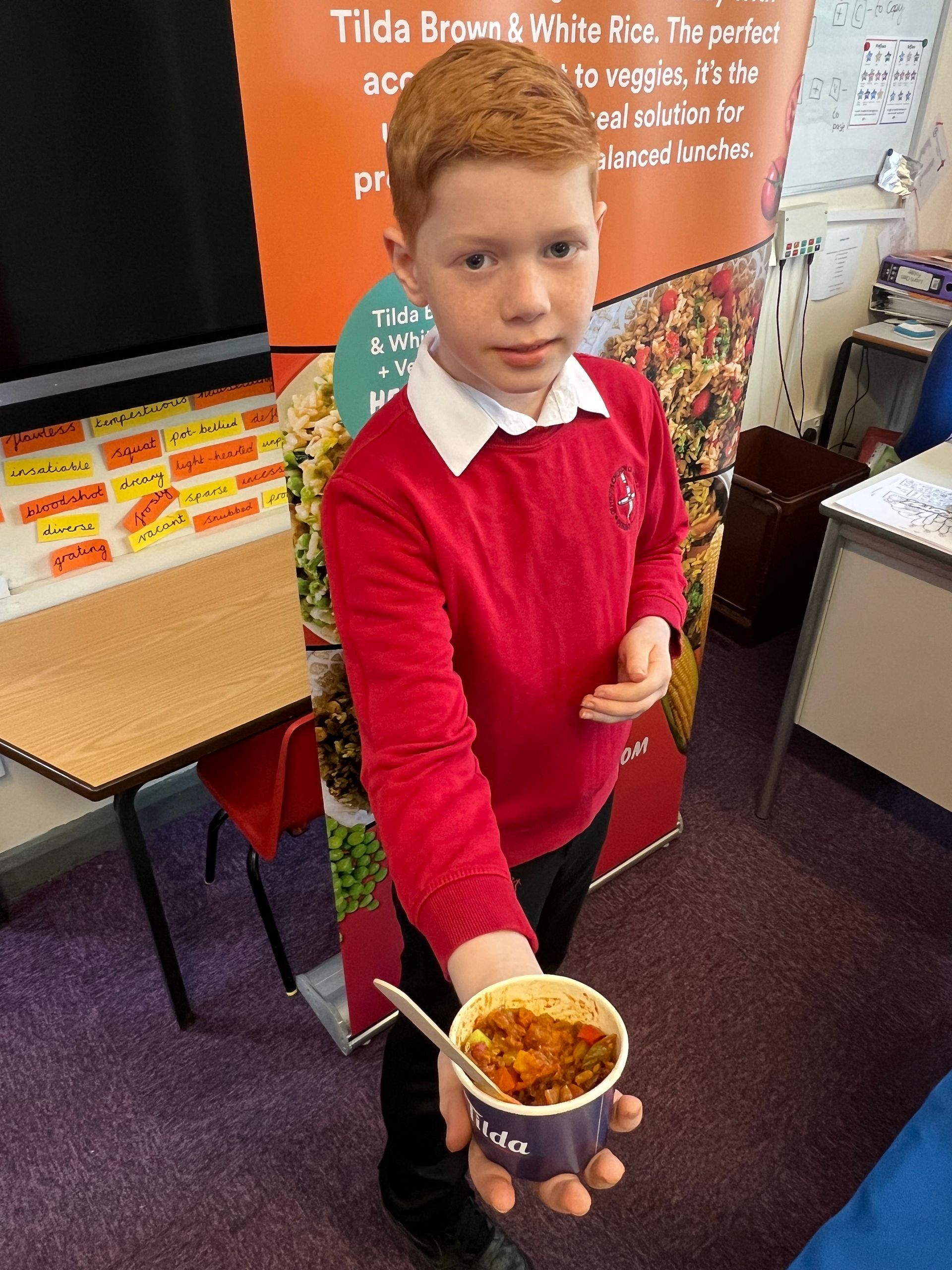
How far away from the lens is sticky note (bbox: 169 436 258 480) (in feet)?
5.83

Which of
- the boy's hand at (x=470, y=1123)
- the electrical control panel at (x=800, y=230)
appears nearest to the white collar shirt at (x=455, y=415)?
the boy's hand at (x=470, y=1123)

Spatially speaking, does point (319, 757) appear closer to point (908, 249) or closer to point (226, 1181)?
point (226, 1181)

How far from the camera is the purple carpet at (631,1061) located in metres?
1.47

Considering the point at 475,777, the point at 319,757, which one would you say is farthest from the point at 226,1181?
the point at 475,777

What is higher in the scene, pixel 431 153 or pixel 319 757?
pixel 431 153

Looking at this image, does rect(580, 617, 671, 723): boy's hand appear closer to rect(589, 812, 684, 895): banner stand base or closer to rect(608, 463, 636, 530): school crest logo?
rect(608, 463, 636, 530): school crest logo

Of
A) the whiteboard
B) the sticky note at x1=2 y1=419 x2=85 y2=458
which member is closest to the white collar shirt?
the sticky note at x1=2 y1=419 x2=85 y2=458

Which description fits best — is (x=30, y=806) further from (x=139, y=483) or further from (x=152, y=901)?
(x=139, y=483)

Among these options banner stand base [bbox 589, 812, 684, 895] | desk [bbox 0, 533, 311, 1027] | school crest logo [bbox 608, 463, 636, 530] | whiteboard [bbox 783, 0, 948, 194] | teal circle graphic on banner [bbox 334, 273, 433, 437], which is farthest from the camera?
whiteboard [bbox 783, 0, 948, 194]

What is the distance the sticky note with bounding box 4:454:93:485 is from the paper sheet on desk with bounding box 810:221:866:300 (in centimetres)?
238

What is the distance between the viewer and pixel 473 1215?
1.38 m

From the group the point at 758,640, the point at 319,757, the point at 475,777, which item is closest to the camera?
the point at 475,777

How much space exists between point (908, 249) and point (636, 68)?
2.62 meters

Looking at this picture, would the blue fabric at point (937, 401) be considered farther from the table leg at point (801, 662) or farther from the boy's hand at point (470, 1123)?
the boy's hand at point (470, 1123)
